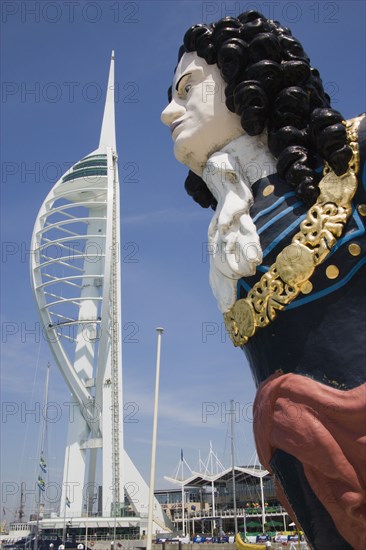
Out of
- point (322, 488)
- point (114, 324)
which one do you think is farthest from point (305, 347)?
point (114, 324)

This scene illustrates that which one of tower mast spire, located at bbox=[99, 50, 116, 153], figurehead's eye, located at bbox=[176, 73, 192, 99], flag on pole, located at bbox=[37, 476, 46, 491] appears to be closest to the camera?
figurehead's eye, located at bbox=[176, 73, 192, 99]

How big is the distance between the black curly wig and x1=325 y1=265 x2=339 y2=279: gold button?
51cm

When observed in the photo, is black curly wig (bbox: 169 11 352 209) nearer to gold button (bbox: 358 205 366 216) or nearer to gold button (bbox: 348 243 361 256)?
gold button (bbox: 358 205 366 216)

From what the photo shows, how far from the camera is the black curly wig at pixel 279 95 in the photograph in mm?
4125

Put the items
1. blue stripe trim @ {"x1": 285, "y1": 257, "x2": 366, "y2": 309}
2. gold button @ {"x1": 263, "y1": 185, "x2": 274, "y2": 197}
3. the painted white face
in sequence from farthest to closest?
the painted white face, gold button @ {"x1": 263, "y1": 185, "x2": 274, "y2": 197}, blue stripe trim @ {"x1": 285, "y1": 257, "x2": 366, "y2": 309}

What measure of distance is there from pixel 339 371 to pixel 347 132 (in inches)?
65.7

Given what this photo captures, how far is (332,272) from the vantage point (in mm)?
3838

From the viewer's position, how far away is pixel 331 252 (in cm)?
387

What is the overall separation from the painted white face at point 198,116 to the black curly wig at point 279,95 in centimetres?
10

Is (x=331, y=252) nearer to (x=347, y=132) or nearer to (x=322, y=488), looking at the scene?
(x=347, y=132)

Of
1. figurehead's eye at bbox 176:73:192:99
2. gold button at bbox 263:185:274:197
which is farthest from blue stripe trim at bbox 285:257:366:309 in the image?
figurehead's eye at bbox 176:73:192:99

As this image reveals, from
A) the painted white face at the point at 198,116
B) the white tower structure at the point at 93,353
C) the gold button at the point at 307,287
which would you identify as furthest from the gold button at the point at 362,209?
the white tower structure at the point at 93,353

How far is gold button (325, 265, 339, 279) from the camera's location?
383cm

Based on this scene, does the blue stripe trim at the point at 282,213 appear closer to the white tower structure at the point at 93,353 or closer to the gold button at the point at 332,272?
the gold button at the point at 332,272
